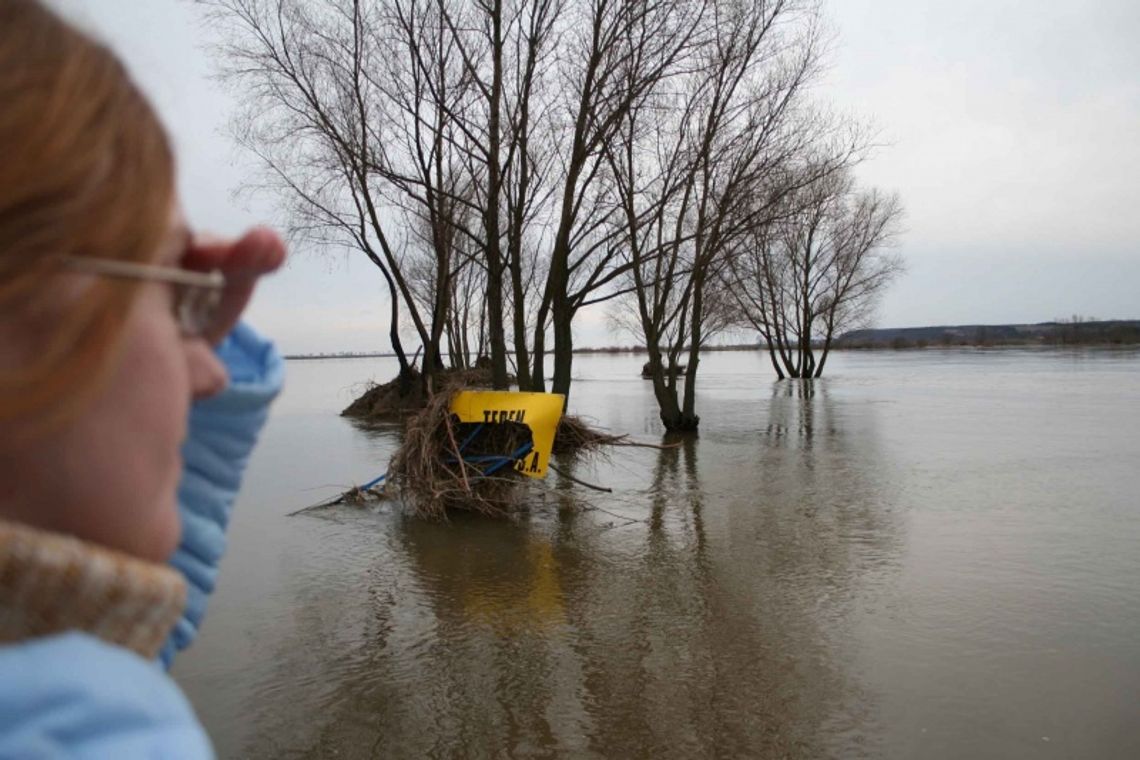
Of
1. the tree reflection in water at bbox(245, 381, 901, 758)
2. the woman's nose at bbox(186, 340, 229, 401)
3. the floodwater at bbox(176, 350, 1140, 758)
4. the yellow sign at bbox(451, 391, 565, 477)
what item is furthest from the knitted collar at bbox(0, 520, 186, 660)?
the yellow sign at bbox(451, 391, 565, 477)

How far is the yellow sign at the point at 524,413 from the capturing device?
759cm

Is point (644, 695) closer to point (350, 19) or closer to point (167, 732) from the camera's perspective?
point (167, 732)

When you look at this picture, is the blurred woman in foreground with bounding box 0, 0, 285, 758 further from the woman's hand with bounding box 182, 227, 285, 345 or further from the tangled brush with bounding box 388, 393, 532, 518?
the tangled brush with bounding box 388, 393, 532, 518

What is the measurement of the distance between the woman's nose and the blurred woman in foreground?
0.05m

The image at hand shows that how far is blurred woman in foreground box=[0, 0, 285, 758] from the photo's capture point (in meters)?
0.53

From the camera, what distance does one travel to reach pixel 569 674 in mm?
3939

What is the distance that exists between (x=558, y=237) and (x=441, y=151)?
4.48 m

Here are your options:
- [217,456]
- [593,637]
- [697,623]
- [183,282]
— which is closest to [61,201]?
[183,282]

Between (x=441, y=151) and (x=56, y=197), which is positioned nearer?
(x=56, y=197)

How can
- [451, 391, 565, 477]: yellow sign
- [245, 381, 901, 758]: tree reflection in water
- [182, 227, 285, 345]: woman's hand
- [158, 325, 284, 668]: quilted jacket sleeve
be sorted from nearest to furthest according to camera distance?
[182, 227, 285, 345]: woman's hand
[158, 325, 284, 668]: quilted jacket sleeve
[245, 381, 901, 758]: tree reflection in water
[451, 391, 565, 477]: yellow sign

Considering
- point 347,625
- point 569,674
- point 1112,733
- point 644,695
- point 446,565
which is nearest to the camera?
point 1112,733

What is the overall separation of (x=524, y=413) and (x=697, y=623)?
338 centimetres

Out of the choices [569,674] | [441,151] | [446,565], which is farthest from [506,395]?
[441,151]

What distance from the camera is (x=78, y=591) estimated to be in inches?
21.9
